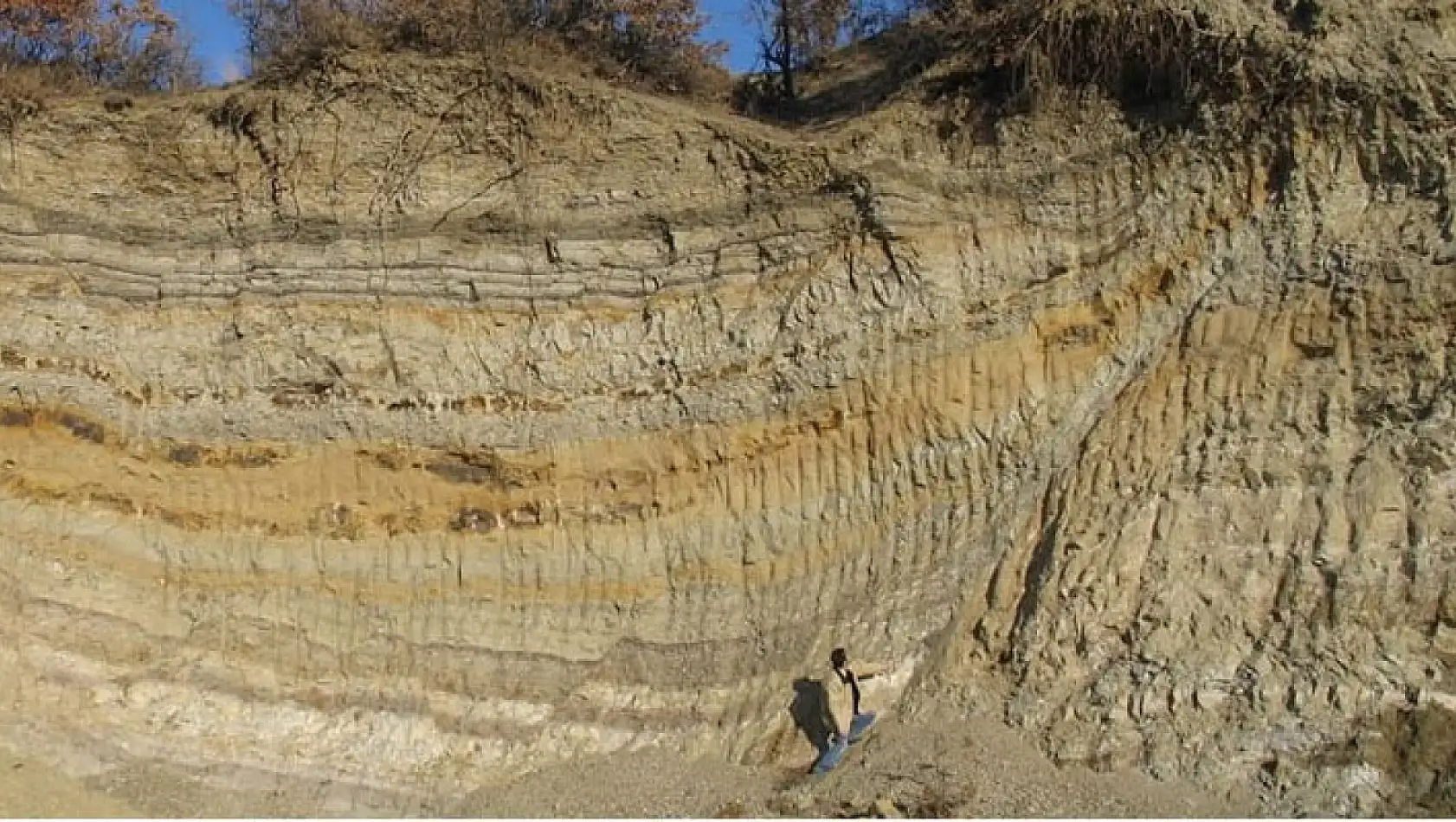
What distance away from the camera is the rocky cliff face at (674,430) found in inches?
366

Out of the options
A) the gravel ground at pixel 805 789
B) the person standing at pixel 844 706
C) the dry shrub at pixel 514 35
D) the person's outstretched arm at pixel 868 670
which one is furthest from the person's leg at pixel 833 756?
the dry shrub at pixel 514 35

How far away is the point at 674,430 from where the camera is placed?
11523 mm

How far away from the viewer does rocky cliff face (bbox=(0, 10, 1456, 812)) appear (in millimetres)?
9289

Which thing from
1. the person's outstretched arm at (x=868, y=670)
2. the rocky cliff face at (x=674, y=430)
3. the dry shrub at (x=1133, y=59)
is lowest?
the person's outstretched arm at (x=868, y=670)

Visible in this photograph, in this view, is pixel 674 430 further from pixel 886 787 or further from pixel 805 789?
pixel 886 787

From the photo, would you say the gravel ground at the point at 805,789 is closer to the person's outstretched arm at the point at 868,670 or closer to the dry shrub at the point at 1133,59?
the person's outstretched arm at the point at 868,670

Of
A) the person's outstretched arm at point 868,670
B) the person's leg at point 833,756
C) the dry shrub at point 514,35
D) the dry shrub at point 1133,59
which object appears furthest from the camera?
the dry shrub at point 514,35

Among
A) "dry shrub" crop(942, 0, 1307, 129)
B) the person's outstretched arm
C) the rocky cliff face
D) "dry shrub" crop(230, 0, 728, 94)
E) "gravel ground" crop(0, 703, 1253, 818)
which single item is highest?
"dry shrub" crop(230, 0, 728, 94)

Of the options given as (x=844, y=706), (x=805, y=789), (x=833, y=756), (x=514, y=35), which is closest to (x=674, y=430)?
(x=844, y=706)

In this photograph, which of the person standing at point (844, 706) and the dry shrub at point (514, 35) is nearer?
the person standing at point (844, 706)

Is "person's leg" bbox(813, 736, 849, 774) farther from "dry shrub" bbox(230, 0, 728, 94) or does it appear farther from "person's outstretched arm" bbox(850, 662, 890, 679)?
"dry shrub" bbox(230, 0, 728, 94)

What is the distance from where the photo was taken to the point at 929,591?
10281 mm

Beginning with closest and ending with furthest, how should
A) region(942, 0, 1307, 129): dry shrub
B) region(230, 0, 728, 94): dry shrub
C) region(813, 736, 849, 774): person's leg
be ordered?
region(813, 736, 849, 774): person's leg < region(942, 0, 1307, 129): dry shrub < region(230, 0, 728, 94): dry shrub

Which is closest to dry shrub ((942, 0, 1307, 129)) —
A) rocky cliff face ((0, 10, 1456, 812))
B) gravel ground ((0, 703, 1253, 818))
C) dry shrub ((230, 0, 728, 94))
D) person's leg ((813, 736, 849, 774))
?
rocky cliff face ((0, 10, 1456, 812))
